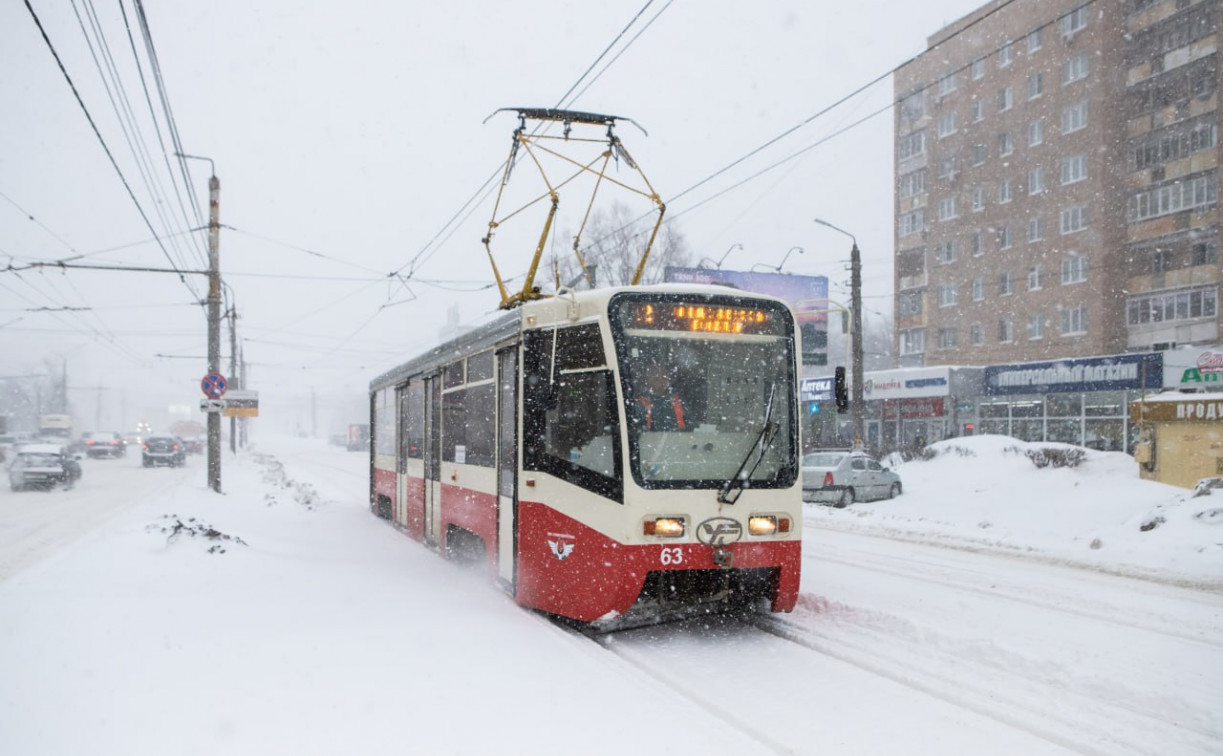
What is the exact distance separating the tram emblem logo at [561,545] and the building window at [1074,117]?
147 ft

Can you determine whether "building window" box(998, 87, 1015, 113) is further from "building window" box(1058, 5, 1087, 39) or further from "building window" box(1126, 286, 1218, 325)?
"building window" box(1126, 286, 1218, 325)

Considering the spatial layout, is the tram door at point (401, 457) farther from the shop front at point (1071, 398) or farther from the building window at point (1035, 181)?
the building window at point (1035, 181)

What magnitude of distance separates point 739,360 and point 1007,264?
44.2 metres

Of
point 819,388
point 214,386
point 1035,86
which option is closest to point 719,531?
point 214,386

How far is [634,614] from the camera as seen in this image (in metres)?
7.88

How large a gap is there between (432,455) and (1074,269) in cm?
4066

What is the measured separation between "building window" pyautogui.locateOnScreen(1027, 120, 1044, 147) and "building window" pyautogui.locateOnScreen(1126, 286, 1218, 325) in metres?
9.63

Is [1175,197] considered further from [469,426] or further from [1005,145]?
[469,426]

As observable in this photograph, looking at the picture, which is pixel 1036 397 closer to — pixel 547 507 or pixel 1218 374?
pixel 1218 374

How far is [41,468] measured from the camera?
27.4 meters

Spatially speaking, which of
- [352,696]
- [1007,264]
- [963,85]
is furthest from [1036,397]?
[352,696]

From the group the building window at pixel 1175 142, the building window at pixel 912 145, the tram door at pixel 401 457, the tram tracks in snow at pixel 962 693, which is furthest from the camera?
the building window at pixel 912 145

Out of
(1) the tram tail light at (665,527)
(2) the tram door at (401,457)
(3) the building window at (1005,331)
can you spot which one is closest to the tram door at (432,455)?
(2) the tram door at (401,457)

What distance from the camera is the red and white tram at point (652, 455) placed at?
669 centimetres
